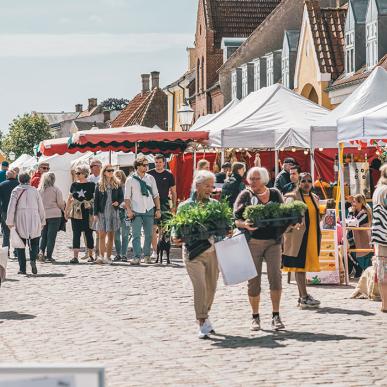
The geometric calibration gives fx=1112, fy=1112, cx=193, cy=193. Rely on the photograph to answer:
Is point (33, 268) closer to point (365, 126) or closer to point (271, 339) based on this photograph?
point (365, 126)

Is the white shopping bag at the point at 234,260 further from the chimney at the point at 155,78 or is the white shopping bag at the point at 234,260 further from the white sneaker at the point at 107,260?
the chimney at the point at 155,78

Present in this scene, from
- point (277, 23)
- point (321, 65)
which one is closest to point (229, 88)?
point (277, 23)

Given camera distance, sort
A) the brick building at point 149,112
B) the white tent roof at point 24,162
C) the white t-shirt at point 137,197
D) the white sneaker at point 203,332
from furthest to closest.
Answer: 1. the brick building at point 149,112
2. the white tent roof at point 24,162
3. the white t-shirt at point 137,197
4. the white sneaker at point 203,332

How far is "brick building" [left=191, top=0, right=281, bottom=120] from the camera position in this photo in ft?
202

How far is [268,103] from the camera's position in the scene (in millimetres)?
24062

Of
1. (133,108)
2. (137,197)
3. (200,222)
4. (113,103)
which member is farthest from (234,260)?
(113,103)

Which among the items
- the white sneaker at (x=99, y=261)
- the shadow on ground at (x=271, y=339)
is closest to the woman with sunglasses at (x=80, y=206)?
the white sneaker at (x=99, y=261)

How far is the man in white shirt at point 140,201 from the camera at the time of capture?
20.6 meters

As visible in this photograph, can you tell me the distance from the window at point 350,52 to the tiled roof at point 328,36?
1.60 metres

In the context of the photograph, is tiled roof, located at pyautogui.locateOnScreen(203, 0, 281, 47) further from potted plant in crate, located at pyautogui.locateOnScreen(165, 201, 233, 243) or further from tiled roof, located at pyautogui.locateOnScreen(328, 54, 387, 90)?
potted plant in crate, located at pyautogui.locateOnScreen(165, 201, 233, 243)

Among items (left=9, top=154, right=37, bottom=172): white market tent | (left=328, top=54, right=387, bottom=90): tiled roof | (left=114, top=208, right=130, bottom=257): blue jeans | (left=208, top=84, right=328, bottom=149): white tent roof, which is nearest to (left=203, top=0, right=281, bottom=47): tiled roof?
(left=9, top=154, right=37, bottom=172): white market tent

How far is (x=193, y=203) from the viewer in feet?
37.2

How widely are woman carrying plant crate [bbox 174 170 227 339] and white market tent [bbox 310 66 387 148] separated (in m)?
7.54

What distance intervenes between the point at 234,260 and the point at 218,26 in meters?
52.0
